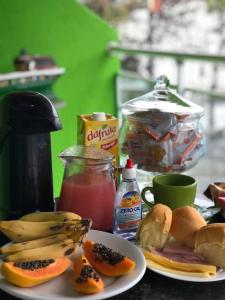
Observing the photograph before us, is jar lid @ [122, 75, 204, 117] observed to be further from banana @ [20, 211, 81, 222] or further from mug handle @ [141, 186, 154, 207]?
banana @ [20, 211, 81, 222]

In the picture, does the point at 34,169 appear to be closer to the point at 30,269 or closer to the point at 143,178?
the point at 30,269

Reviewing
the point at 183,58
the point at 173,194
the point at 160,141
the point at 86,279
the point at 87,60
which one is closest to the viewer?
the point at 86,279

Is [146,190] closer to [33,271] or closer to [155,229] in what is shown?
[155,229]

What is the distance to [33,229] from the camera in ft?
2.61

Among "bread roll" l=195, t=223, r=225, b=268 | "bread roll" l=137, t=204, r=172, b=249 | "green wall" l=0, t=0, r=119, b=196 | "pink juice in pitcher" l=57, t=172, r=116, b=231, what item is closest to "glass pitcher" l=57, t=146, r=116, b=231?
"pink juice in pitcher" l=57, t=172, r=116, b=231

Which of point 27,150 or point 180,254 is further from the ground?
point 27,150

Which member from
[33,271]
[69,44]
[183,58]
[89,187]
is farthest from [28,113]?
[69,44]

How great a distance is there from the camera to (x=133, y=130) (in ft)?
3.74

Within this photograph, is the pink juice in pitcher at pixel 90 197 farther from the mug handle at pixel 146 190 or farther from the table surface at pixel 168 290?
the table surface at pixel 168 290

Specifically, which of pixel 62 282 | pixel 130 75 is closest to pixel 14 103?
pixel 62 282

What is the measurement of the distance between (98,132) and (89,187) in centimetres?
15

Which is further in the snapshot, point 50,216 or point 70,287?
point 50,216

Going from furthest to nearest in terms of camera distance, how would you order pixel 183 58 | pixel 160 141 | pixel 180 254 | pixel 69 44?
pixel 69 44 < pixel 183 58 < pixel 160 141 < pixel 180 254

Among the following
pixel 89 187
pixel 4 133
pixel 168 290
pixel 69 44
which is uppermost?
pixel 69 44
